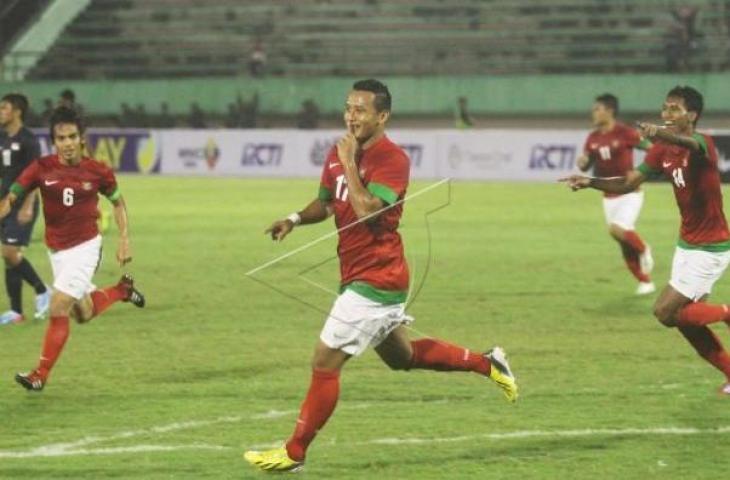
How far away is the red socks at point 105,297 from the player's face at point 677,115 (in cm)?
488

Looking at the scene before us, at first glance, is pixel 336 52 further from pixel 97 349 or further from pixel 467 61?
pixel 97 349

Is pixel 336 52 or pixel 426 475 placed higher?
pixel 426 475

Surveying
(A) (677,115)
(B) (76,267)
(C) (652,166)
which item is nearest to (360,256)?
(A) (677,115)

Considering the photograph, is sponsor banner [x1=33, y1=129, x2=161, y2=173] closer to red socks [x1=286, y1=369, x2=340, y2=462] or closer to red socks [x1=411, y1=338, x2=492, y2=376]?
red socks [x1=411, y1=338, x2=492, y2=376]

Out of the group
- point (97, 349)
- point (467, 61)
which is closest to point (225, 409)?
point (97, 349)

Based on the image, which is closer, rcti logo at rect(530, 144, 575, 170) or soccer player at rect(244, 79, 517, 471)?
soccer player at rect(244, 79, 517, 471)

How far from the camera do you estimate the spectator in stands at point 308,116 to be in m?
44.5

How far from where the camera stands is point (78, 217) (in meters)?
11.7

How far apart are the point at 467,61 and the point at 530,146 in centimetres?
941

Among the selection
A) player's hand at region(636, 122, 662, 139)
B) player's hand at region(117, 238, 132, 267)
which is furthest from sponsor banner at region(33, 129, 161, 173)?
player's hand at region(636, 122, 662, 139)

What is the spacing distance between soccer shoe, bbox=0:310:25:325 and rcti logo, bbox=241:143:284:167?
25919mm

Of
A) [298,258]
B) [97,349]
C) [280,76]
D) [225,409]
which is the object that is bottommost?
[280,76]

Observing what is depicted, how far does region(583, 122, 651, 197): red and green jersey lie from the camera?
18.2 metres

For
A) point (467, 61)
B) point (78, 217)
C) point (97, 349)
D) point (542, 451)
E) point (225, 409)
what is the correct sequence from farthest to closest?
point (467, 61) → point (97, 349) → point (78, 217) → point (225, 409) → point (542, 451)
